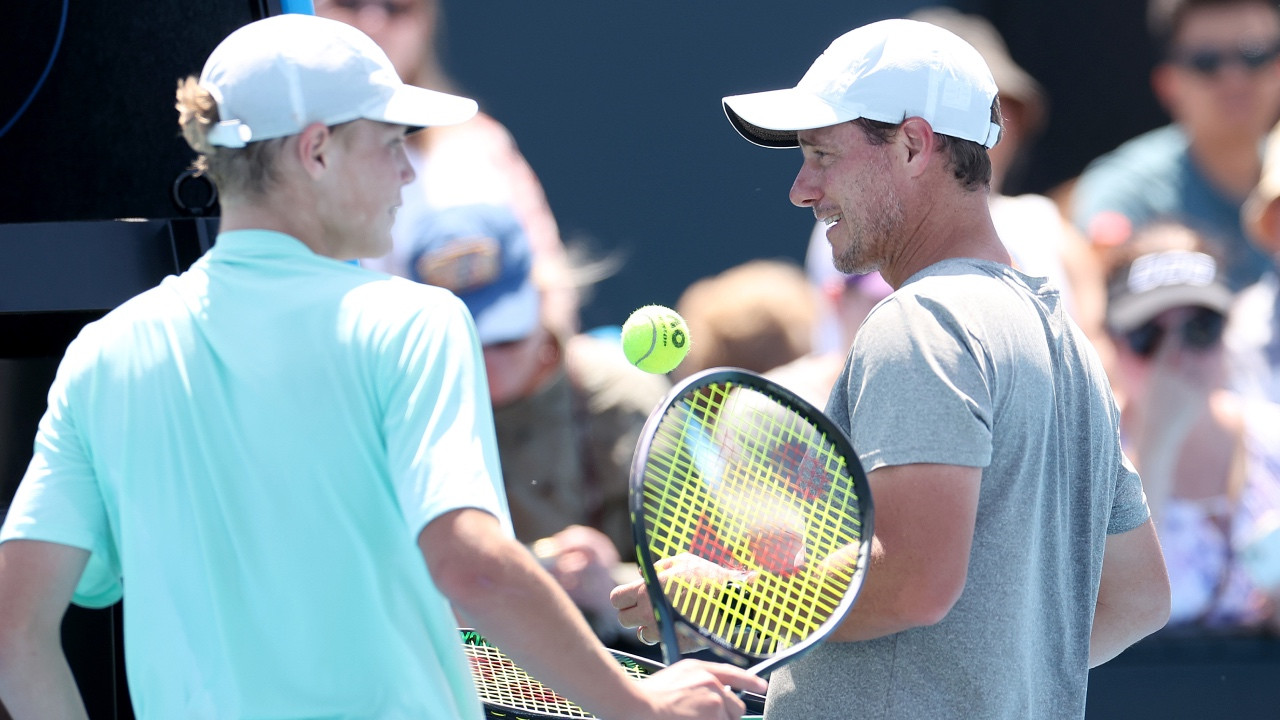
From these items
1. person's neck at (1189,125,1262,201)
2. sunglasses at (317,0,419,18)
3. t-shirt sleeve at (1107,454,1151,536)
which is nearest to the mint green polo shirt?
t-shirt sleeve at (1107,454,1151,536)

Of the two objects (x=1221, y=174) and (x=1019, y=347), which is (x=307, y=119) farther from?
(x=1221, y=174)

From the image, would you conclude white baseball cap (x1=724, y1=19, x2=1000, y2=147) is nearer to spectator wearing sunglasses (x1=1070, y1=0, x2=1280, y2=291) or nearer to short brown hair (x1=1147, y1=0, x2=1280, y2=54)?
spectator wearing sunglasses (x1=1070, y1=0, x2=1280, y2=291)

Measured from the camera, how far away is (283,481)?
1.50 metres

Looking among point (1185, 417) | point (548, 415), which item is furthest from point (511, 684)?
point (1185, 417)

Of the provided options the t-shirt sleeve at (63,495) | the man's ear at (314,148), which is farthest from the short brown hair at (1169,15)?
the t-shirt sleeve at (63,495)

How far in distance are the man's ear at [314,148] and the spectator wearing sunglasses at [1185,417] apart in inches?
121

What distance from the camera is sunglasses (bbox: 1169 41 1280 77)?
4453 millimetres

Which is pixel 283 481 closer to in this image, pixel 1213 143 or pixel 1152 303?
pixel 1152 303

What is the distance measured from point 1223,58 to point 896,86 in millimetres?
3079

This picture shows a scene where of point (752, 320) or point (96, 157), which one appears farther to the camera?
point (752, 320)

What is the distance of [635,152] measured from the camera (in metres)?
4.59

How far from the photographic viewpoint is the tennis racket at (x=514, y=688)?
1828 mm

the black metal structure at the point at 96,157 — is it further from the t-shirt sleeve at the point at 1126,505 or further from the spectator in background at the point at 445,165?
the t-shirt sleeve at the point at 1126,505

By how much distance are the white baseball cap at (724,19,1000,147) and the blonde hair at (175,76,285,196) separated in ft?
2.10
